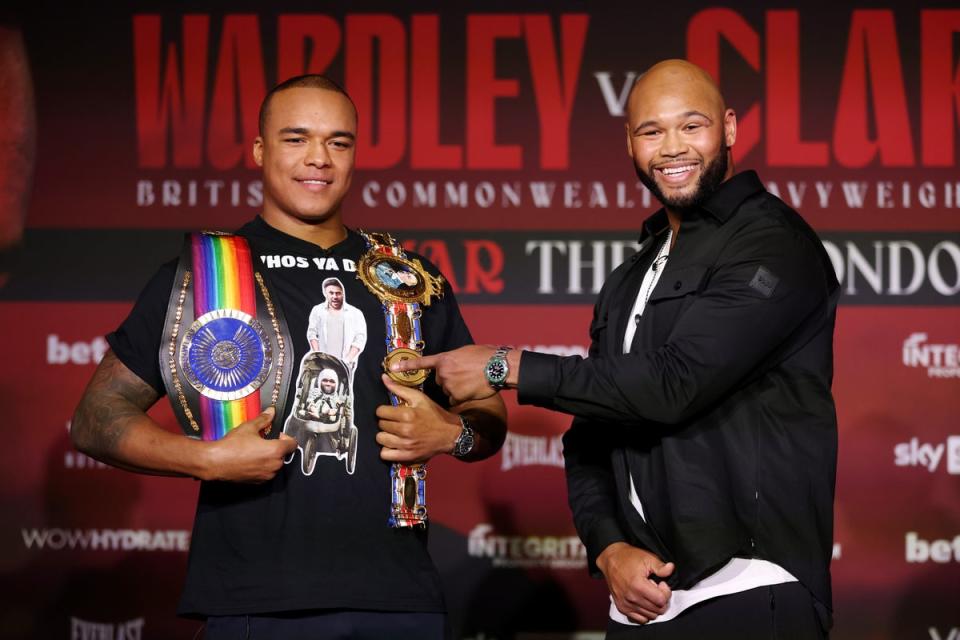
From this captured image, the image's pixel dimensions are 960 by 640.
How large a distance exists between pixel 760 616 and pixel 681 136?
919 mm

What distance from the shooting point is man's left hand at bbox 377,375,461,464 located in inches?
89.7

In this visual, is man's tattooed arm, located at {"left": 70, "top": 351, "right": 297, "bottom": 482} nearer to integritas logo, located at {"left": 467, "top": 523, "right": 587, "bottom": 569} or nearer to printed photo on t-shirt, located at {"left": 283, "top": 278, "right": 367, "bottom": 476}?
printed photo on t-shirt, located at {"left": 283, "top": 278, "right": 367, "bottom": 476}

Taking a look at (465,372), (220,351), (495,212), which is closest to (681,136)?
Answer: (465,372)

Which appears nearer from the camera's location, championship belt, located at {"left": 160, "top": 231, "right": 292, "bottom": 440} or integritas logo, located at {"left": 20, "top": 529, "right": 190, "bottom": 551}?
championship belt, located at {"left": 160, "top": 231, "right": 292, "bottom": 440}

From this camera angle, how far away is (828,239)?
4.09m

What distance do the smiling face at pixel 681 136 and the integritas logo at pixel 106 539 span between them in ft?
8.04

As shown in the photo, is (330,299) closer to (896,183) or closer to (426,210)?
(426,210)

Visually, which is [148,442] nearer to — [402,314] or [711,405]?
[402,314]

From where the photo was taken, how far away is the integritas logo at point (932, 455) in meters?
4.02

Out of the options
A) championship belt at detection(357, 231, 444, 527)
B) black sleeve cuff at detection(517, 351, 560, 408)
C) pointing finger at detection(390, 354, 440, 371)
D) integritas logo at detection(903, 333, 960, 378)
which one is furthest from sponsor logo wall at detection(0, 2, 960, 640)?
black sleeve cuff at detection(517, 351, 560, 408)

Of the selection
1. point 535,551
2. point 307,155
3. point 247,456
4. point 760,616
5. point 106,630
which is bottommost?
point 106,630

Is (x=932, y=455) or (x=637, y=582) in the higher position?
(x=932, y=455)

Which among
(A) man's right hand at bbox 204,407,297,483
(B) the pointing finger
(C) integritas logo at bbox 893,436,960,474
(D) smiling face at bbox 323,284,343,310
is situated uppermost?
(D) smiling face at bbox 323,284,343,310

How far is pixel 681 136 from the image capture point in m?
2.35
